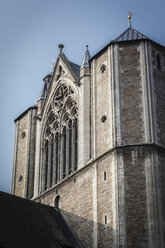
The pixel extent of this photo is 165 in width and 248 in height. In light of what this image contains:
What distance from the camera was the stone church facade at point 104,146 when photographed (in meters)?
34.3

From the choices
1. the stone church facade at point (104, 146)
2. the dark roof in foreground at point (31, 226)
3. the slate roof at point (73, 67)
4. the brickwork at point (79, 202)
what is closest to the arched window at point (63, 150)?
the stone church facade at point (104, 146)

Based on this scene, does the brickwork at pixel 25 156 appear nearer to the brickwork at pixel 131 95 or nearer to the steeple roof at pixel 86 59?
the steeple roof at pixel 86 59

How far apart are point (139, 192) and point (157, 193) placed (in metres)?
0.98

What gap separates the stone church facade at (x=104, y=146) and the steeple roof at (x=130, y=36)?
0.23 ft

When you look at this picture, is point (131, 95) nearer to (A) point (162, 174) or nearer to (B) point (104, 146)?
(B) point (104, 146)

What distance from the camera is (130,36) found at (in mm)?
41688

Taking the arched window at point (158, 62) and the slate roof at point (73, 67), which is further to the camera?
the slate roof at point (73, 67)

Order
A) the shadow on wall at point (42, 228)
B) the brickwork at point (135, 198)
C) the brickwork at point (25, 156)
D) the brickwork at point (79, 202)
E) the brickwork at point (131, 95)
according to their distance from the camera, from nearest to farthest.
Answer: the brickwork at point (135, 198) < the shadow on wall at point (42, 228) < the brickwork at point (79, 202) < the brickwork at point (131, 95) < the brickwork at point (25, 156)

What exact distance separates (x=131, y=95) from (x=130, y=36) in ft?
16.7

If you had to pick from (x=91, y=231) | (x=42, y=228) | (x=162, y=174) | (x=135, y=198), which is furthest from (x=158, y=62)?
(x=42, y=228)

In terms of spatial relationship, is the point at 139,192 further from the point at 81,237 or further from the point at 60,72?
the point at 60,72

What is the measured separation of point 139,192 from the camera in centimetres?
3456

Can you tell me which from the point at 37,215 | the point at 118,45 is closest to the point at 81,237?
the point at 37,215

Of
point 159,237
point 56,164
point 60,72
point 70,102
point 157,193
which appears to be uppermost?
point 60,72
